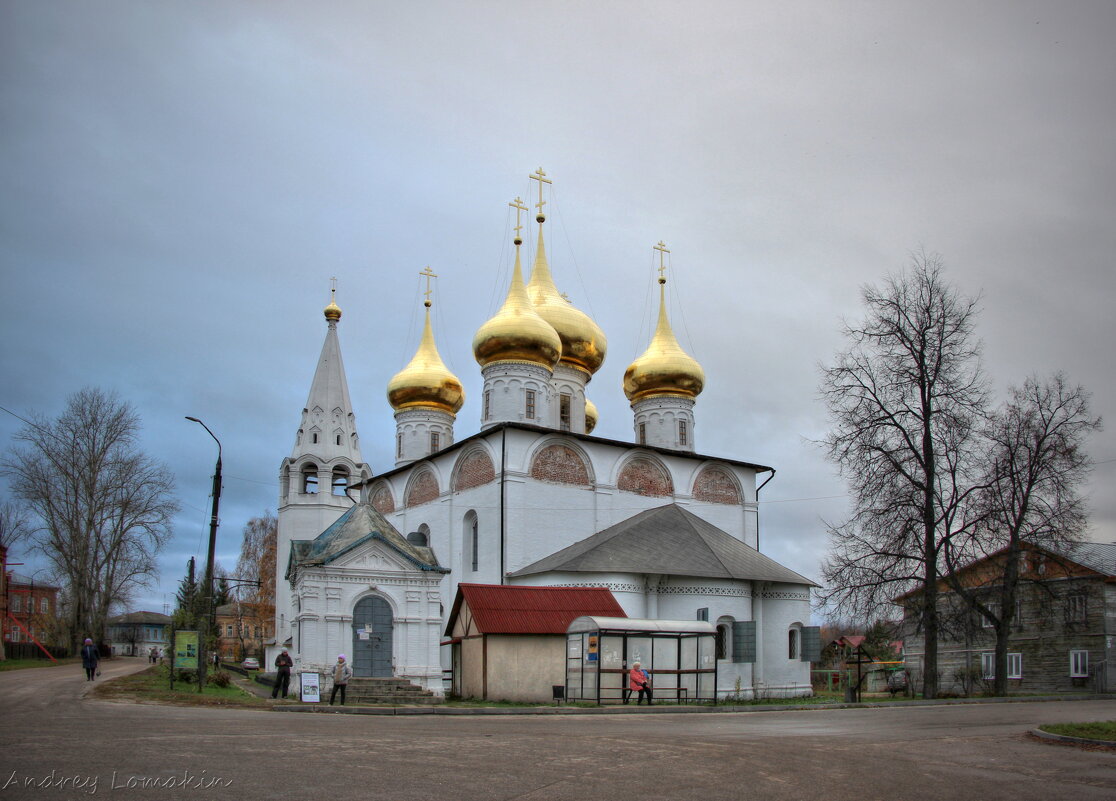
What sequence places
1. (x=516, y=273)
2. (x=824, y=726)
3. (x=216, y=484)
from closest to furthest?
(x=824, y=726)
(x=216, y=484)
(x=516, y=273)

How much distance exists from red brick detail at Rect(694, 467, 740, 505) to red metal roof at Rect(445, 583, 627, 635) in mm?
8844

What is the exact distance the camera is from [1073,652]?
28.5m

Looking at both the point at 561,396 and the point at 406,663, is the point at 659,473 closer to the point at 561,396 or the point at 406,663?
the point at 561,396

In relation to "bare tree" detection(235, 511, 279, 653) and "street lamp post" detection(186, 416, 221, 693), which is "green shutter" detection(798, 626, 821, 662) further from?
"bare tree" detection(235, 511, 279, 653)

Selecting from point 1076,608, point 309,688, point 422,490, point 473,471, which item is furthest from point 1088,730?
point 422,490

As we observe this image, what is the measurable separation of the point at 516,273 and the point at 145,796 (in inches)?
1032

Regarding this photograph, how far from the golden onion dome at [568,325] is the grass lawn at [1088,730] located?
2238 centimetres

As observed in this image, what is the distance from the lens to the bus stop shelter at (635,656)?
19.3 meters

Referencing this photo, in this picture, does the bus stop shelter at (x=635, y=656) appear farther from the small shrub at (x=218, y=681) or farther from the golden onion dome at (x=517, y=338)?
the golden onion dome at (x=517, y=338)

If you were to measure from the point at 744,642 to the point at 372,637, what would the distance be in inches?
356

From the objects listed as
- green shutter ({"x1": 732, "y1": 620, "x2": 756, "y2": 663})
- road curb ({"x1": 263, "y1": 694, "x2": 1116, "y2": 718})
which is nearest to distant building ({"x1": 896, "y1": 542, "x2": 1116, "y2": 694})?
green shutter ({"x1": 732, "y1": 620, "x2": 756, "y2": 663})

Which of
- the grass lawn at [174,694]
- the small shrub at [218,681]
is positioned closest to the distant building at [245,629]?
the small shrub at [218,681]

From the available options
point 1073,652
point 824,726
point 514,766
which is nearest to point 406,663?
point 824,726

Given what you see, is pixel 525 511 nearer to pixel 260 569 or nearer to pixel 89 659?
pixel 89 659
